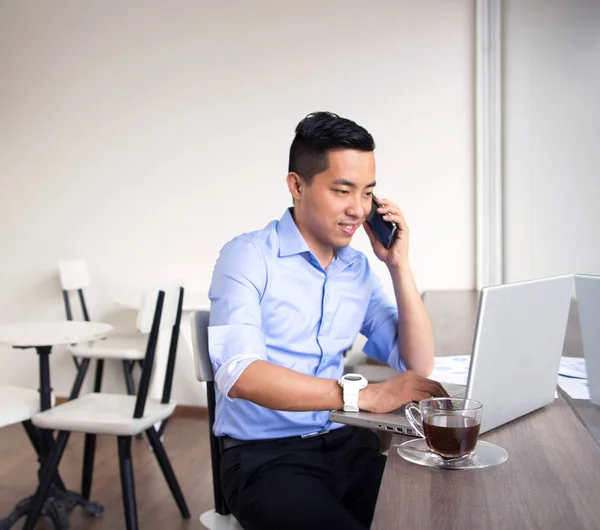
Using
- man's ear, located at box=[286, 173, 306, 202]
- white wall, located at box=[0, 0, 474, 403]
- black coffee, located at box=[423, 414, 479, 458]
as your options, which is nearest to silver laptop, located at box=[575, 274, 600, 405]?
black coffee, located at box=[423, 414, 479, 458]

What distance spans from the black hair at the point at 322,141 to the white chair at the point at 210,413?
0.42 metres

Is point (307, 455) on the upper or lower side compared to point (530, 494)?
lower

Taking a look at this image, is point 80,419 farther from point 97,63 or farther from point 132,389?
point 97,63

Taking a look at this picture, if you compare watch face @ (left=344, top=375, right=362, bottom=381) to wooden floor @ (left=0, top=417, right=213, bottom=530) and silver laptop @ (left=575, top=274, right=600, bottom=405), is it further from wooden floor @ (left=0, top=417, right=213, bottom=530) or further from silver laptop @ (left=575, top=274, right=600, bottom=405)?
wooden floor @ (left=0, top=417, right=213, bottom=530)

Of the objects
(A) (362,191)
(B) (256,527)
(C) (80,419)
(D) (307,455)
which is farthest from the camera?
(C) (80,419)

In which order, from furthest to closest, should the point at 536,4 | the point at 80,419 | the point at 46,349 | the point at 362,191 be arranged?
the point at 536,4 < the point at 46,349 < the point at 80,419 < the point at 362,191

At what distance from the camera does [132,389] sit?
159 inches

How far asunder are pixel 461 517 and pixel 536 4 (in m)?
3.21

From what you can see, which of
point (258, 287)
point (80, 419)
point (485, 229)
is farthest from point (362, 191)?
point (485, 229)

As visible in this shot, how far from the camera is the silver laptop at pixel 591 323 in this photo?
1.36 meters

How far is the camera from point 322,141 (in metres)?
1.71

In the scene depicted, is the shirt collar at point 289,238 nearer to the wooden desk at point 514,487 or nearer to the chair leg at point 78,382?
the wooden desk at point 514,487

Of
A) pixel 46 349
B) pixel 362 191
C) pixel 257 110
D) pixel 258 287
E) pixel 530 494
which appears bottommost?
pixel 46 349

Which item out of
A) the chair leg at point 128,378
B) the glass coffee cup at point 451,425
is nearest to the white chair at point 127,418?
the chair leg at point 128,378
